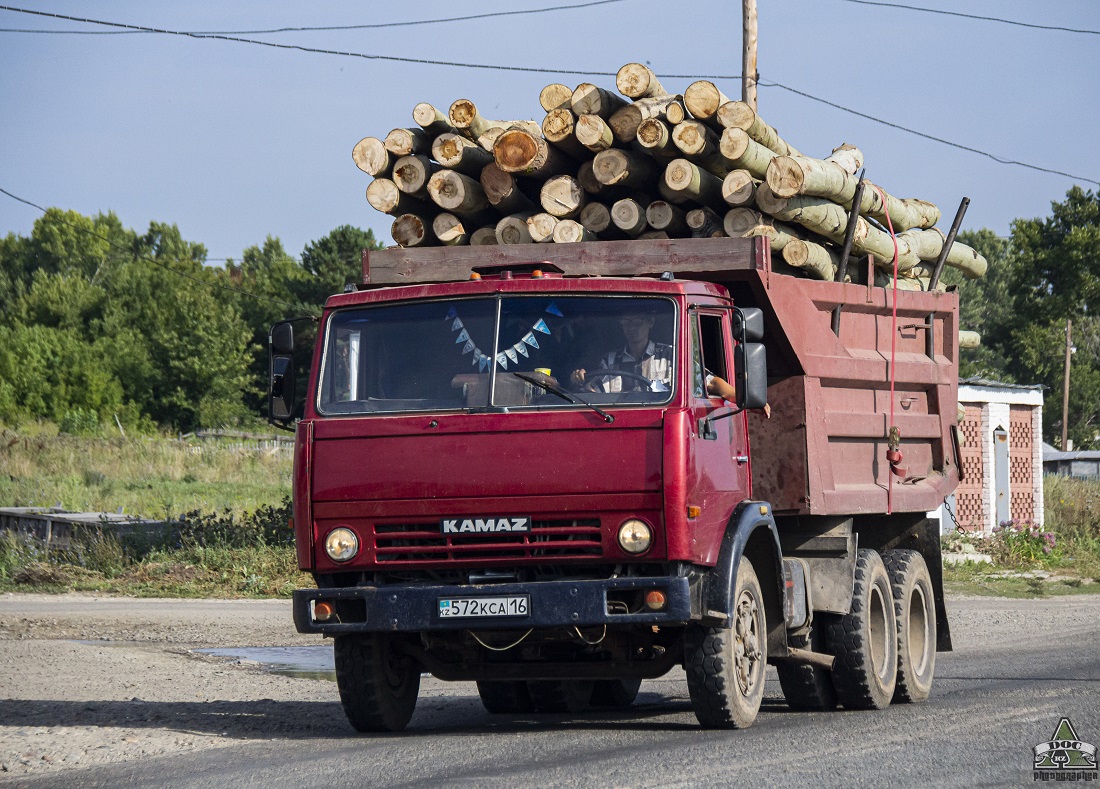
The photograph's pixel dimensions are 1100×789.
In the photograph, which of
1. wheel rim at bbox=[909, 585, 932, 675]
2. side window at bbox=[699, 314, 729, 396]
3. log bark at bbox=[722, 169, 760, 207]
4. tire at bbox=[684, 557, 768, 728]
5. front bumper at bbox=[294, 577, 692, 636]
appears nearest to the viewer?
front bumper at bbox=[294, 577, 692, 636]

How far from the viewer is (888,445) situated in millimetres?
10383

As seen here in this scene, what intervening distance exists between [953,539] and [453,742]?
66.9ft

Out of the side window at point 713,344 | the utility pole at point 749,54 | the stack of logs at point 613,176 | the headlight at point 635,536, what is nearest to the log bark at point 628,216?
the stack of logs at point 613,176

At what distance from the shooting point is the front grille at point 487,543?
24.3ft

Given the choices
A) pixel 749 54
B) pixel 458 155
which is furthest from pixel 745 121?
pixel 749 54

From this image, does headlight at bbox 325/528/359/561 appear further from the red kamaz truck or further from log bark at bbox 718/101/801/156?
log bark at bbox 718/101/801/156

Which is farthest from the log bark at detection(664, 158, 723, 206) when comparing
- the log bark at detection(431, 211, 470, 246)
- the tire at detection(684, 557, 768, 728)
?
the tire at detection(684, 557, 768, 728)

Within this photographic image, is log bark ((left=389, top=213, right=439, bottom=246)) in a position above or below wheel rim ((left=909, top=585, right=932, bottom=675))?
above

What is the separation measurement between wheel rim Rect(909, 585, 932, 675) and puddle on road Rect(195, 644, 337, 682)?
15.5 feet

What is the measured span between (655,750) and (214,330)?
64.6m

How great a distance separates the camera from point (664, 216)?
31.0 ft

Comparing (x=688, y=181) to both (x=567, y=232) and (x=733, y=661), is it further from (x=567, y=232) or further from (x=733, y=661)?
(x=733, y=661)

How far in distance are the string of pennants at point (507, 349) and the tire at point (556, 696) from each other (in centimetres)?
311

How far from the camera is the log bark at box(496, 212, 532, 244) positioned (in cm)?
977
